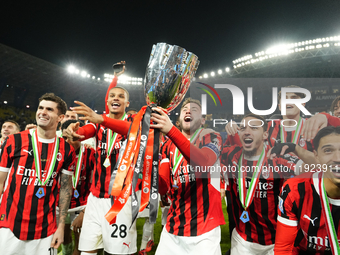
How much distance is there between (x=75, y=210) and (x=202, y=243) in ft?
7.74

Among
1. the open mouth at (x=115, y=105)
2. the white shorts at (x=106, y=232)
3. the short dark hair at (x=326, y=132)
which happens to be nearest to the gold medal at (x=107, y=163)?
the white shorts at (x=106, y=232)

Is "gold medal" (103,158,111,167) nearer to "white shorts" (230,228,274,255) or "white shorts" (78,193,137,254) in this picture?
"white shorts" (78,193,137,254)

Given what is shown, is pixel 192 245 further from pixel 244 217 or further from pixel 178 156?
pixel 178 156

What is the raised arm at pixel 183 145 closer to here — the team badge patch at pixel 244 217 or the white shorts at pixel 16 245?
the team badge patch at pixel 244 217

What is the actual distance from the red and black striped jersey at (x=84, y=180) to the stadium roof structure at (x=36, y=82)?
1592cm

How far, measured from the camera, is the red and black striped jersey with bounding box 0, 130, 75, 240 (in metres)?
2.19

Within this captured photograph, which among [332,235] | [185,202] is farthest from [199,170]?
[332,235]

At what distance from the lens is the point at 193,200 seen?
2262mm

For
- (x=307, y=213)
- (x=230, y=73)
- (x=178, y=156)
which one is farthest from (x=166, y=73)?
(x=230, y=73)

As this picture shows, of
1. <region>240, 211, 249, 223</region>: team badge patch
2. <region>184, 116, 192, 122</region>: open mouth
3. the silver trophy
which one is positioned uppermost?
the silver trophy

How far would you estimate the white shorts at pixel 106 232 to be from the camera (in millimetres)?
2506

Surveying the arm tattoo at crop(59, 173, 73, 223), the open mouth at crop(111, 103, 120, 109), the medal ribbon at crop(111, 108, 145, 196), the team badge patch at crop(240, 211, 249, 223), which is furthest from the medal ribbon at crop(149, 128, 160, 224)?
the open mouth at crop(111, 103, 120, 109)

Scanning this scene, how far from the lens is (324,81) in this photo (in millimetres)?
15789

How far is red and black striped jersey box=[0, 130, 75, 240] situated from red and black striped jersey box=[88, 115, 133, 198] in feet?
1.53
